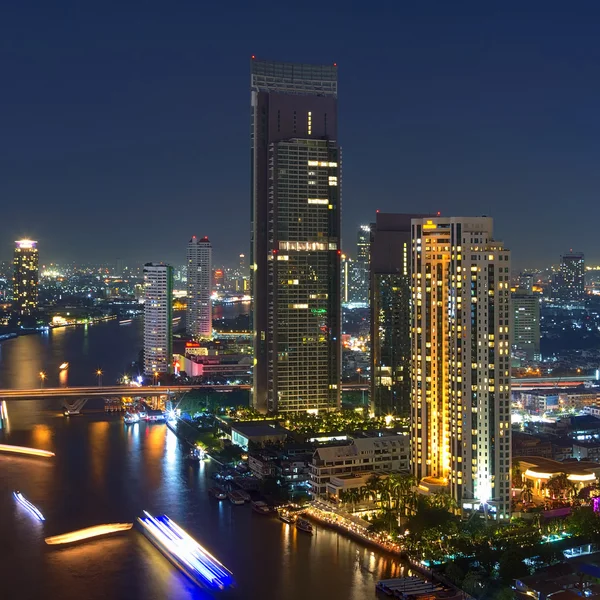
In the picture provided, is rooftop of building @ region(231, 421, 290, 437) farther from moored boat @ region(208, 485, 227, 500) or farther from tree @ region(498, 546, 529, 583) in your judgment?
tree @ region(498, 546, 529, 583)

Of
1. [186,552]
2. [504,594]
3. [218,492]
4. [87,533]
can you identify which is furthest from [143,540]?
[504,594]

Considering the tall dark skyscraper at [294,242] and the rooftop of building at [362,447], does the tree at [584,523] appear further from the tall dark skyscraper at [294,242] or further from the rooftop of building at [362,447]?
the tall dark skyscraper at [294,242]

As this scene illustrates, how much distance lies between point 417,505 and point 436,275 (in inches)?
129

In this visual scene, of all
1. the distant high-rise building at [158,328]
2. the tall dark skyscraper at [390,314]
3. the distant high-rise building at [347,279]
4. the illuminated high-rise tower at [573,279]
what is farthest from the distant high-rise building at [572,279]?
the tall dark skyscraper at [390,314]

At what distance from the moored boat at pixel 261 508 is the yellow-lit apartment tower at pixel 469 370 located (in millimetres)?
2229

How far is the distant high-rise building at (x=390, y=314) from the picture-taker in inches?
736

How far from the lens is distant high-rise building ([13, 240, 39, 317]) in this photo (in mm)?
51075

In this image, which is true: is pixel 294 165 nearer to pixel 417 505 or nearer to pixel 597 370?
pixel 417 505

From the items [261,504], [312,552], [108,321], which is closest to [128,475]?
[261,504]

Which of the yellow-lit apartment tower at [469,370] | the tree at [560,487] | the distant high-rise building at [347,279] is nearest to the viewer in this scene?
the yellow-lit apartment tower at [469,370]

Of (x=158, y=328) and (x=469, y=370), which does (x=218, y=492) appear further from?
(x=158, y=328)

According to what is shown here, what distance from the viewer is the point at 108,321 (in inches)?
2002

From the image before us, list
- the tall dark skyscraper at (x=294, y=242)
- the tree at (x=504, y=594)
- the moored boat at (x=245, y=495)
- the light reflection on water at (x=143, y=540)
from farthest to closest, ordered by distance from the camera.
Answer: the tall dark skyscraper at (x=294, y=242) < the moored boat at (x=245, y=495) < the light reflection on water at (x=143, y=540) < the tree at (x=504, y=594)

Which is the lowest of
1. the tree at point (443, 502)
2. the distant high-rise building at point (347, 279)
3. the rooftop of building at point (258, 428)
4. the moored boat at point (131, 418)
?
the tree at point (443, 502)
